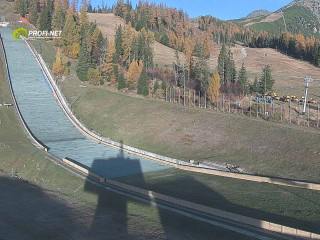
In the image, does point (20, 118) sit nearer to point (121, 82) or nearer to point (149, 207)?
point (121, 82)

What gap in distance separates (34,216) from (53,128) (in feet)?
79.1

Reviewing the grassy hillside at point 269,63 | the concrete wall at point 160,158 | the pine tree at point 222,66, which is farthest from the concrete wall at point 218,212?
the grassy hillside at point 269,63

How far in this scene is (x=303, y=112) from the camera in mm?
40750

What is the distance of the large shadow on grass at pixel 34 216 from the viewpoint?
49.1ft

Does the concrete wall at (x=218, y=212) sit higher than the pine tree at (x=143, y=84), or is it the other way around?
the pine tree at (x=143, y=84)

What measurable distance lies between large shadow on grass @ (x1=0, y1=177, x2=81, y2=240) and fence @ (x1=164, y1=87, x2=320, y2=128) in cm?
2340

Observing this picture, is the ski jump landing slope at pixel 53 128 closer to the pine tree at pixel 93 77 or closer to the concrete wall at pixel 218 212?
the concrete wall at pixel 218 212

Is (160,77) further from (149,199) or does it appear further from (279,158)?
(149,199)

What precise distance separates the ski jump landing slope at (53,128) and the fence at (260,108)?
14269 millimetres

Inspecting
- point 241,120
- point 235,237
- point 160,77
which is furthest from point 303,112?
point 235,237

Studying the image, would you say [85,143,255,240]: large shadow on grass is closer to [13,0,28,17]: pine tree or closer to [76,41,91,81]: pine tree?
[76,41,91,81]: pine tree

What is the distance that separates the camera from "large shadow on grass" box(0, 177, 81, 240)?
1495cm

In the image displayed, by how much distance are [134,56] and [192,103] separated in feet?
63.2

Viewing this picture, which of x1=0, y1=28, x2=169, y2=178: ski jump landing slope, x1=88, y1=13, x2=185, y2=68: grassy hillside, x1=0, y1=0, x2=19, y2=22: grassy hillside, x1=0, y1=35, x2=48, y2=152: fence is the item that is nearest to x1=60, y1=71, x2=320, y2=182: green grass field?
x1=0, y1=28, x2=169, y2=178: ski jump landing slope
